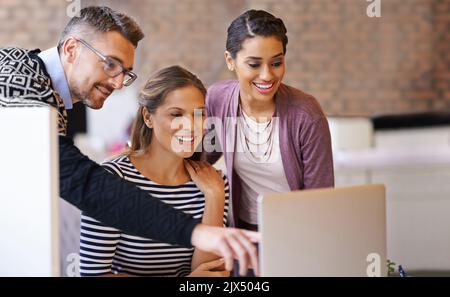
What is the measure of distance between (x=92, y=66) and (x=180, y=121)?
0.20 m

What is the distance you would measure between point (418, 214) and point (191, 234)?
8.62ft

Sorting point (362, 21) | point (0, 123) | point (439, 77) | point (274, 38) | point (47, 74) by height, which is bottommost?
point (0, 123)

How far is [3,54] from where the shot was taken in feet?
4.53

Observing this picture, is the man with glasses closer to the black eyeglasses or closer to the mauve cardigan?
the black eyeglasses

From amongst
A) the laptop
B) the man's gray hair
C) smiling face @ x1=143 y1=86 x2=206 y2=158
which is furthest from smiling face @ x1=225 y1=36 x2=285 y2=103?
the laptop

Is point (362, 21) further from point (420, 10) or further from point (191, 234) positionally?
point (420, 10)

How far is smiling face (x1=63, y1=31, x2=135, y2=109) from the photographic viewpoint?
148 cm

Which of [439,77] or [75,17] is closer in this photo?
[75,17]

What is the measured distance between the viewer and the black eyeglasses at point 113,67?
1.49 m

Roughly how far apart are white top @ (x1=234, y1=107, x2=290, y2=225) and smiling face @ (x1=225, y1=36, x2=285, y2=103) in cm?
7

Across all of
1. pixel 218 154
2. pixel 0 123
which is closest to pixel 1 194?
pixel 0 123

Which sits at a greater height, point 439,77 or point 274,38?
point 439,77

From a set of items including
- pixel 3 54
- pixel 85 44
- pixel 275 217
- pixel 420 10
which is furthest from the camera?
pixel 420 10

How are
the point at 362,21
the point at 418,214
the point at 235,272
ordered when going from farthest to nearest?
the point at 418,214, the point at 362,21, the point at 235,272
